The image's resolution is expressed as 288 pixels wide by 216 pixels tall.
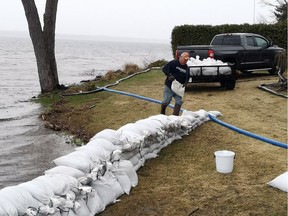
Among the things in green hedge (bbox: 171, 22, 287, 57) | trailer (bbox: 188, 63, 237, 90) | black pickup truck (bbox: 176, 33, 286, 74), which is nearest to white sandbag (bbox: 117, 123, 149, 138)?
trailer (bbox: 188, 63, 237, 90)

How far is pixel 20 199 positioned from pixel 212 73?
9.04 m

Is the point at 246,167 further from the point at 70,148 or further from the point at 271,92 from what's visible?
the point at 271,92

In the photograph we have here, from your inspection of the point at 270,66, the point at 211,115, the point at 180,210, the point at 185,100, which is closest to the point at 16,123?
the point at 185,100

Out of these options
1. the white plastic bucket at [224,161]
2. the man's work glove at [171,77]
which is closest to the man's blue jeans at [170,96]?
the man's work glove at [171,77]

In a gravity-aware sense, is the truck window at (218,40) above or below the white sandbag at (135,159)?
above

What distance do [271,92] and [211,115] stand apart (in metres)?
4.12

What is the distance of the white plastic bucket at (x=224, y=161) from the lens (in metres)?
5.45

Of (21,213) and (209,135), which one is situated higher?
(21,213)

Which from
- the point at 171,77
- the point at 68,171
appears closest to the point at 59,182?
the point at 68,171

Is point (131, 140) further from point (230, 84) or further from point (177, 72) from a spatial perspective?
point (230, 84)

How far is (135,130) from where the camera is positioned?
238 inches

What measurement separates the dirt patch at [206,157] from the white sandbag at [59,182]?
611 mm

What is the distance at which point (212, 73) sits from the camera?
466 inches

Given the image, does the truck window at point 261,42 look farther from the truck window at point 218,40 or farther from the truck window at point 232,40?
the truck window at point 218,40
